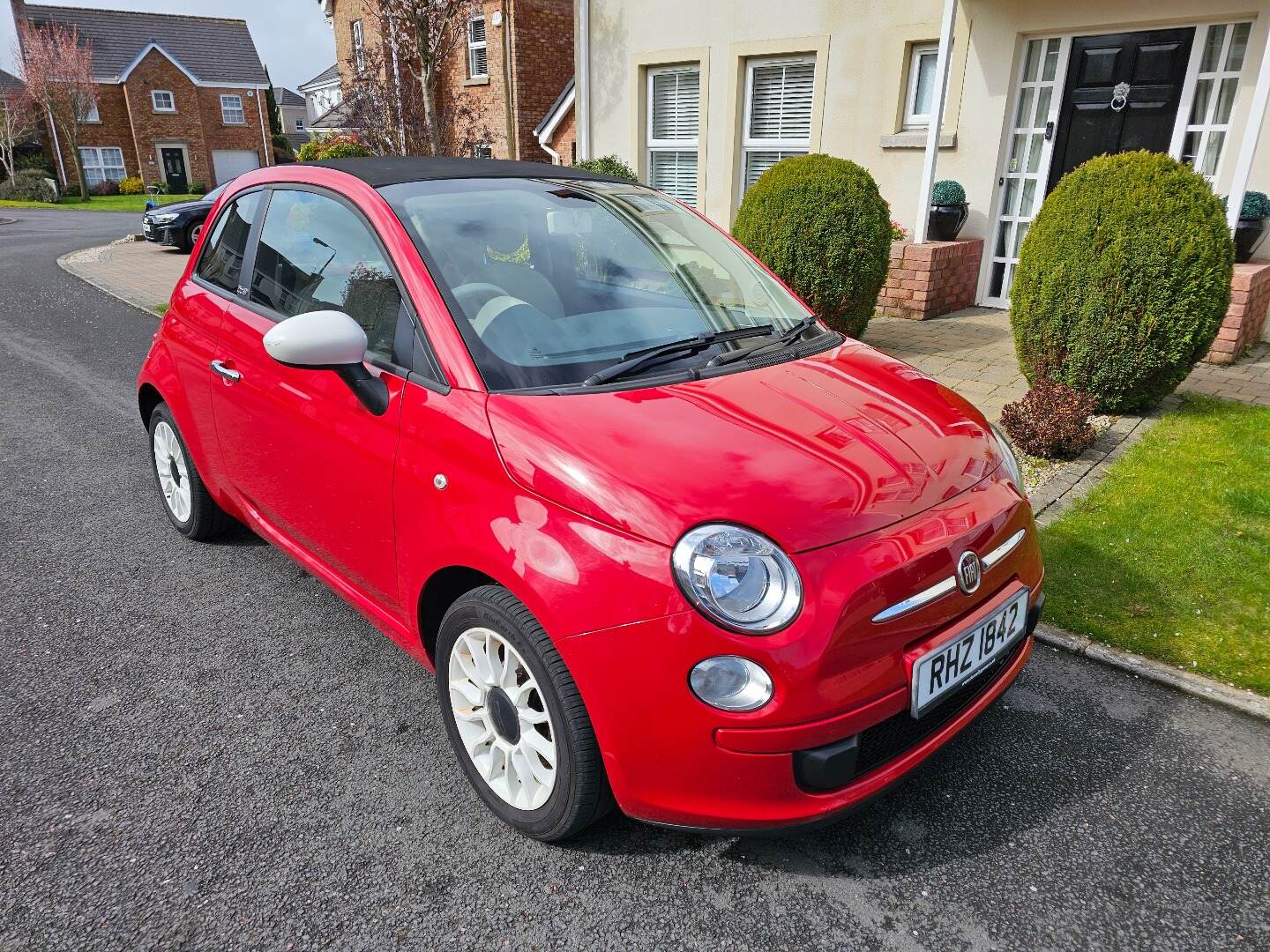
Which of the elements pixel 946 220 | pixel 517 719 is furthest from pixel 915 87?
pixel 517 719

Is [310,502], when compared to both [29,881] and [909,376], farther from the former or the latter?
[909,376]

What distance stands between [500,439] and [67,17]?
191 feet

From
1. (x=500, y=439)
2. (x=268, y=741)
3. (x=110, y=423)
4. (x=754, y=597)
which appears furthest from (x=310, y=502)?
(x=110, y=423)

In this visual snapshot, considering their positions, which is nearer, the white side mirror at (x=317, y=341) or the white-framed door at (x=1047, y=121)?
the white side mirror at (x=317, y=341)

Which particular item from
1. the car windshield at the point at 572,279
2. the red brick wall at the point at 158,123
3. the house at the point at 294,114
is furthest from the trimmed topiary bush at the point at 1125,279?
the house at the point at 294,114

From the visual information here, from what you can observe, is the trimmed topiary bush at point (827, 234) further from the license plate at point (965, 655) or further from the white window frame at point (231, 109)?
the white window frame at point (231, 109)

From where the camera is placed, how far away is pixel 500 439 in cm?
218

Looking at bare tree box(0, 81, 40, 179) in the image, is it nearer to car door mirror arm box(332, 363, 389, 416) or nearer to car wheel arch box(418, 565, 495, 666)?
car door mirror arm box(332, 363, 389, 416)

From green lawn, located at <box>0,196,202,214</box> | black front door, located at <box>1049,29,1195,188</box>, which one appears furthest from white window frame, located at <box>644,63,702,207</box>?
green lawn, located at <box>0,196,202,214</box>

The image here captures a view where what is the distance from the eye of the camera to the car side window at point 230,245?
11.4 ft

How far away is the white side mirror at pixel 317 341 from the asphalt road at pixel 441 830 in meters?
1.23

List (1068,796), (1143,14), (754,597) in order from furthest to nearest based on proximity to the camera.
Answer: (1143,14), (1068,796), (754,597)

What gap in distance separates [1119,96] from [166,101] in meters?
50.2

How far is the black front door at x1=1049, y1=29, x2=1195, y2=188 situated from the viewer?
801 cm
